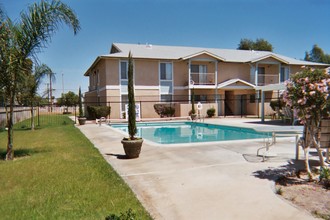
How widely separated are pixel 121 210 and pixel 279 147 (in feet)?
21.6

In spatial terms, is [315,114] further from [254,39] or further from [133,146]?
[254,39]

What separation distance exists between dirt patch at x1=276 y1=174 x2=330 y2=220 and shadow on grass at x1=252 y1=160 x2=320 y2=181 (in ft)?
0.55

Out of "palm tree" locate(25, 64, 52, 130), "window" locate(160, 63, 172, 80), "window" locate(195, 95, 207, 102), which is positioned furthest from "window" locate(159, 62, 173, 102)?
"palm tree" locate(25, 64, 52, 130)

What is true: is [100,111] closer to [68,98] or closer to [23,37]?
[23,37]

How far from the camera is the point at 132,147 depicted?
7297 millimetres

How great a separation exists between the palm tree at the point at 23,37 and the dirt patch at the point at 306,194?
7.53 metres

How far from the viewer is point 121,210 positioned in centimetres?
376

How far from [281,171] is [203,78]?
2163 cm

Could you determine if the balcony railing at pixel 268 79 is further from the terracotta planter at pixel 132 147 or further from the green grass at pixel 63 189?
the green grass at pixel 63 189

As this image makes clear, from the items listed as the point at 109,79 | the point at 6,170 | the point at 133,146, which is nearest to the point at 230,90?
the point at 109,79

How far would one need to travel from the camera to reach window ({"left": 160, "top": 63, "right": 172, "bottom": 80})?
2528cm

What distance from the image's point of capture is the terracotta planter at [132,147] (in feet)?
23.8

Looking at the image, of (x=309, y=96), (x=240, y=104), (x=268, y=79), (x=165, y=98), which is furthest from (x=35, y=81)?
(x=268, y=79)

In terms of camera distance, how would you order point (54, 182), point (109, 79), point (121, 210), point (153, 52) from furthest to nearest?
point (153, 52), point (109, 79), point (54, 182), point (121, 210)
